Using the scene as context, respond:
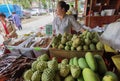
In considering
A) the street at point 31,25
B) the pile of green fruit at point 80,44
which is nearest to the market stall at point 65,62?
the pile of green fruit at point 80,44

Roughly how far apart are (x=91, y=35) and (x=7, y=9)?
9804 mm

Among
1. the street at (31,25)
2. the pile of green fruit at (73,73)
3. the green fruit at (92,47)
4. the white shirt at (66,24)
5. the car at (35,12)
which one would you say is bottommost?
the street at (31,25)

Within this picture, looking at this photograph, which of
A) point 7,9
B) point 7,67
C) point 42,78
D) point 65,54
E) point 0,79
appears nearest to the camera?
point 42,78

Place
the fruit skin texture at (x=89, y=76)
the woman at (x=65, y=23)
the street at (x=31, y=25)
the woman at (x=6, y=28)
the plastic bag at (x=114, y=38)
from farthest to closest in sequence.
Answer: the street at (x=31, y=25) < the woman at (x=6, y=28) < the woman at (x=65, y=23) < the plastic bag at (x=114, y=38) < the fruit skin texture at (x=89, y=76)

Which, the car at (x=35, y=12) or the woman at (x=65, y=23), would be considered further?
the car at (x=35, y=12)

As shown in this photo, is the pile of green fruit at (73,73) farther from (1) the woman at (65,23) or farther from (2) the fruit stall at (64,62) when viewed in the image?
(1) the woman at (65,23)

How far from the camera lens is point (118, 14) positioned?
13.6 ft

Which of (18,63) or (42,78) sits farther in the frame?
(18,63)

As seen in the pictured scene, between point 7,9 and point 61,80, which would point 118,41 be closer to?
point 61,80

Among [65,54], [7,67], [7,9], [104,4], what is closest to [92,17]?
[104,4]

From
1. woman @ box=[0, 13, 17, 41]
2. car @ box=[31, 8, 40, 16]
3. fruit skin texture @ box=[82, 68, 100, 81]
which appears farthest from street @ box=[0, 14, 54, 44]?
car @ box=[31, 8, 40, 16]

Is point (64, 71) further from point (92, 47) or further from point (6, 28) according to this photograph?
point (6, 28)

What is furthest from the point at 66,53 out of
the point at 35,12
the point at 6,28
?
the point at 35,12

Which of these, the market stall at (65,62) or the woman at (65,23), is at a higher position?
the woman at (65,23)
